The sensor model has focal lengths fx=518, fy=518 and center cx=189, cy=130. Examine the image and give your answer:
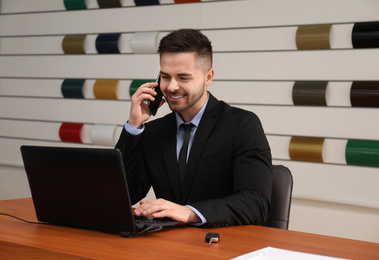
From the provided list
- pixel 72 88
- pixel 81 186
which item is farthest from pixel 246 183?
pixel 72 88

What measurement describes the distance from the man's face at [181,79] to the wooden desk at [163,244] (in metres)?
0.59

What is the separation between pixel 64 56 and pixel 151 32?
32.7 inches

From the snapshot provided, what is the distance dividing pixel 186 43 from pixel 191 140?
15.7 inches

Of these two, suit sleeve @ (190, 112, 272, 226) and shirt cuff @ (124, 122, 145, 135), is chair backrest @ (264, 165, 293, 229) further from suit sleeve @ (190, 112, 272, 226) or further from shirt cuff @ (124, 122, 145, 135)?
shirt cuff @ (124, 122, 145, 135)

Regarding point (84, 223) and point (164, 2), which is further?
point (164, 2)

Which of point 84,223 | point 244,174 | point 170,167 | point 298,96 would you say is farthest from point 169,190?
point 298,96

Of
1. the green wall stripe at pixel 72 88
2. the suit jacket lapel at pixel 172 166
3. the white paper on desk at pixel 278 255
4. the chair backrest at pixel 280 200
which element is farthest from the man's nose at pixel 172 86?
the green wall stripe at pixel 72 88

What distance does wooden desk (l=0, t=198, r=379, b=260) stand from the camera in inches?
54.1

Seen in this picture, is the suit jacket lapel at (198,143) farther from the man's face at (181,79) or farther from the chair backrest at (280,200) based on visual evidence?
the chair backrest at (280,200)

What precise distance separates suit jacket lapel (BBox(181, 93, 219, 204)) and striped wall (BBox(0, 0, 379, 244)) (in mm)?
1089

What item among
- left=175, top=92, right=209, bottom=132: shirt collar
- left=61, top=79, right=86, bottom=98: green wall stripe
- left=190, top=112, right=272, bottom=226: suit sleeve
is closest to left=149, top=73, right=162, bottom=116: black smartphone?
left=175, top=92, right=209, bottom=132: shirt collar

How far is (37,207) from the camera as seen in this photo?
1.71 m

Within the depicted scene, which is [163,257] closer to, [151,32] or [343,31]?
[343,31]

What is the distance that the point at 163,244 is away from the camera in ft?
4.78
